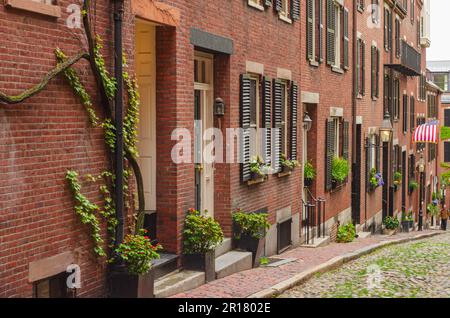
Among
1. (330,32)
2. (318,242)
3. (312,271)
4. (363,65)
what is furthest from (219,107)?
(363,65)

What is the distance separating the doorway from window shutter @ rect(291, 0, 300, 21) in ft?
14.5

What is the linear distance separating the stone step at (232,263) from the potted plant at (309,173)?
5.84 metres

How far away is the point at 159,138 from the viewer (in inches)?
405

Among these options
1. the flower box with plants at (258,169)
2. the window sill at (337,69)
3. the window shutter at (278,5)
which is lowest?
the flower box with plants at (258,169)

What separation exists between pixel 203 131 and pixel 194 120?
0.49m

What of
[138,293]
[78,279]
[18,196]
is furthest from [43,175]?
[138,293]

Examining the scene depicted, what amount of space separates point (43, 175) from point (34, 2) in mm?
1669

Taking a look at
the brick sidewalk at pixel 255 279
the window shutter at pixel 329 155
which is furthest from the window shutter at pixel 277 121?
the window shutter at pixel 329 155

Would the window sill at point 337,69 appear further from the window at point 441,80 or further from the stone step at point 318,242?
the window at point 441,80

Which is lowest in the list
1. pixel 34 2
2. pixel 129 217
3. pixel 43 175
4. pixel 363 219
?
pixel 363 219

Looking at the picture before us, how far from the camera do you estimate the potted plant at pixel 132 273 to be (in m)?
8.25

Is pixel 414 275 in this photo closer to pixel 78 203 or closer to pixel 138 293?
pixel 138 293

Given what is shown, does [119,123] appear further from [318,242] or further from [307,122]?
[318,242]

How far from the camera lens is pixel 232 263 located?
11.5 m
